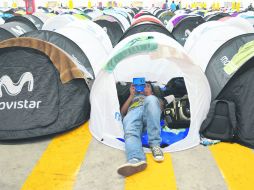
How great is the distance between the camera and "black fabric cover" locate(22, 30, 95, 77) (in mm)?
6039

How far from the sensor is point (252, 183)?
337cm

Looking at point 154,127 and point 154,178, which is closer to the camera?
point 154,178

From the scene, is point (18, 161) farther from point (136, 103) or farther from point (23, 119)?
point (136, 103)

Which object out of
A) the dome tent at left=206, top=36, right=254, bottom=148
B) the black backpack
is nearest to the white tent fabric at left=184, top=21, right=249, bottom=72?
the dome tent at left=206, top=36, right=254, bottom=148

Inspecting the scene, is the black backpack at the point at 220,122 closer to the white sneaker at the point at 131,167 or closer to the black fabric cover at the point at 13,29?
the white sneaker at the point at 131,167

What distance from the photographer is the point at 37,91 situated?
4.52 meters

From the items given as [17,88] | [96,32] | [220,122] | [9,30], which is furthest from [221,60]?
[9,30]

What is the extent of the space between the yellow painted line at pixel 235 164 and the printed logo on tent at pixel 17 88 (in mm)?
2433

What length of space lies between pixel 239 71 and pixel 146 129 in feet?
4.71

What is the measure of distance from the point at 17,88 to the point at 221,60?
3122mm

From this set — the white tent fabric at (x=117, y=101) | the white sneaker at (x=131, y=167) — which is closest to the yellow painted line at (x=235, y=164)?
the white tent fabric at (x=117, y=101)

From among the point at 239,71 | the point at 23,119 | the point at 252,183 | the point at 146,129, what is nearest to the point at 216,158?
the point at 252,183

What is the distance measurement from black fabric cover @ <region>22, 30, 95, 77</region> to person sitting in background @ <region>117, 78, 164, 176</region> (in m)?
2.03

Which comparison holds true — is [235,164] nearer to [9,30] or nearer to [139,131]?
[139,131]
